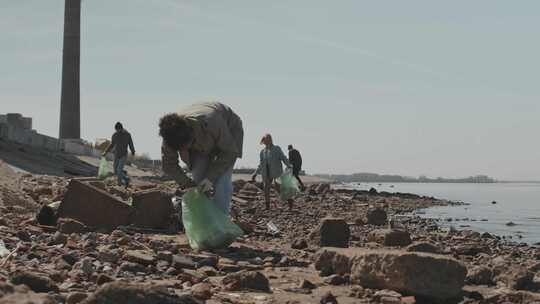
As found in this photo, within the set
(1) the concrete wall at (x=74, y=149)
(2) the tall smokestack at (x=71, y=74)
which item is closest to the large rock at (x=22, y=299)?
(1) the concrete wall at (x=74, y=149)

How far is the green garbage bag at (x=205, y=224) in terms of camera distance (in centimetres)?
650

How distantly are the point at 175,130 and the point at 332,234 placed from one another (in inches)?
96.7

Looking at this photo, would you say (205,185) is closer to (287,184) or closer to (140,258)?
(140,258)

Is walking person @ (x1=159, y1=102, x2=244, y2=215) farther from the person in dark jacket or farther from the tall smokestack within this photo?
the tall smokestack

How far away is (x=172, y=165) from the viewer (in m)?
6.62

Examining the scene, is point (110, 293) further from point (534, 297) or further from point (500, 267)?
point (500, 267)

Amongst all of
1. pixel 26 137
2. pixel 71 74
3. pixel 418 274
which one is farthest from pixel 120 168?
pixel 71 74

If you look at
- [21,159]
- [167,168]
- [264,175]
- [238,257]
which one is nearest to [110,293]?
[238,257]

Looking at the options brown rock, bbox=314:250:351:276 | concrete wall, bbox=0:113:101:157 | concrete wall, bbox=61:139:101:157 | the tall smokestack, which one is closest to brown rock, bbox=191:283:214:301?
brown rock, bbox=314:250:351:276

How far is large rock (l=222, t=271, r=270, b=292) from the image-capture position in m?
4.61

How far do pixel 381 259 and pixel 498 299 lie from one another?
78 cm

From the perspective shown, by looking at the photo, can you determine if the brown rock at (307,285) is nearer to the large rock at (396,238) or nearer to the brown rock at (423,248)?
the brown rock at (423,248)

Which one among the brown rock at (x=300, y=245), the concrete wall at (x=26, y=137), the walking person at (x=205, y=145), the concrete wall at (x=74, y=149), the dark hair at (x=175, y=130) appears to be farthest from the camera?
the concrete wall at (x=74, y=149)

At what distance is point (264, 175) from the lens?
13805 millimetres
